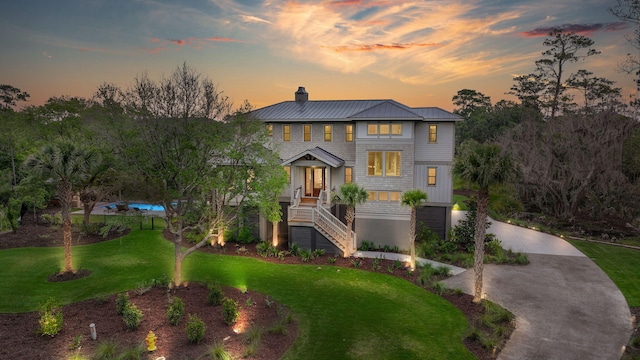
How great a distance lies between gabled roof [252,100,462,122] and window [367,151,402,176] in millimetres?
2330

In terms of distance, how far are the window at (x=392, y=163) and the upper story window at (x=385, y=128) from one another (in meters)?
1.30

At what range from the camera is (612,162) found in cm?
3027

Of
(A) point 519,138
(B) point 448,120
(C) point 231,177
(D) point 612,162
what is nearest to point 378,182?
(B) point 448,120

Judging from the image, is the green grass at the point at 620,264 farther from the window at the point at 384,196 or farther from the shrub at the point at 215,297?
the shrub at the point at 215,297

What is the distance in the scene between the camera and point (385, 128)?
2284cm

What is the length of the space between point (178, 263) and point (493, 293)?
14046mm

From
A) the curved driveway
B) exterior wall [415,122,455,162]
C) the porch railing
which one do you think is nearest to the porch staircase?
the porch railing

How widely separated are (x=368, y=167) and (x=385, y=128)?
2.77m

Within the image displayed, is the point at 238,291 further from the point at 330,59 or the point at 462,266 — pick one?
the point at 330,59

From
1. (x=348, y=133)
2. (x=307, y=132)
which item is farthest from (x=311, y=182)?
(x=348, y=133)

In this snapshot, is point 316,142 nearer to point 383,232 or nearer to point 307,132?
point 307,132

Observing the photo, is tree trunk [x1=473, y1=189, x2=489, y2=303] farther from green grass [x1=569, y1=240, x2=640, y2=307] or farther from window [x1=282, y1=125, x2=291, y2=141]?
window [x1=282, y1=125, x2=291, y2=141]

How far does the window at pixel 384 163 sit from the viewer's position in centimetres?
2283

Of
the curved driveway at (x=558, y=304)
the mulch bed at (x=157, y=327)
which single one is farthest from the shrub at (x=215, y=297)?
the curved driveway at (x=558, y=304)
